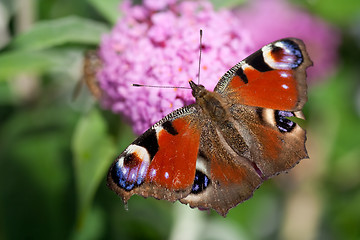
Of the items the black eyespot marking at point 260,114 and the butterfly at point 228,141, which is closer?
Result: the butterfly at point 228,141

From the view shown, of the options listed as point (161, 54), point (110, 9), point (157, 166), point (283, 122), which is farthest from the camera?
point (110, 9)

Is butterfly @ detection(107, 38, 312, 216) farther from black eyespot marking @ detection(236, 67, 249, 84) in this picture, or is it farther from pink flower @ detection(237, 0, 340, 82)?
pink flower @ detection(237, 0, 340, 82)

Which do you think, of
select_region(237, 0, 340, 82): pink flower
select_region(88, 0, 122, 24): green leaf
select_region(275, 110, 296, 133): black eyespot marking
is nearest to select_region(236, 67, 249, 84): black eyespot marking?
select_region(275, 110, 296, 133): black eyespot marking

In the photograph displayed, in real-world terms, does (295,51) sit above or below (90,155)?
above

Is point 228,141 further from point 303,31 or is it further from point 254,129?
point 303,31

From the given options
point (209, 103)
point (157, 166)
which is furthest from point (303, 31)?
point (157, 166)

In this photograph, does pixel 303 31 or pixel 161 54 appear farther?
pixel 303 31

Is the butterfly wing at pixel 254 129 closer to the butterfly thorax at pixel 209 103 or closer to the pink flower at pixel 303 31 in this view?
the butterfly thorax at pixel 209 103

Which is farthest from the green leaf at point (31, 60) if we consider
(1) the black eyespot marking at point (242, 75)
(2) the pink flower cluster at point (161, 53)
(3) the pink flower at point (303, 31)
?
(3) the pink flower at point (303, 31)
